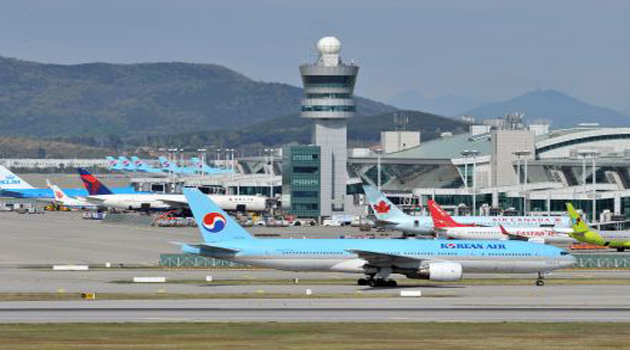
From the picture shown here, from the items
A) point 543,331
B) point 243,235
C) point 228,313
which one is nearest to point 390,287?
point 243,235

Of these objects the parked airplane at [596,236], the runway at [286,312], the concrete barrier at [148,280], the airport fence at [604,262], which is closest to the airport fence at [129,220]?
the parked airplane at [596,236]

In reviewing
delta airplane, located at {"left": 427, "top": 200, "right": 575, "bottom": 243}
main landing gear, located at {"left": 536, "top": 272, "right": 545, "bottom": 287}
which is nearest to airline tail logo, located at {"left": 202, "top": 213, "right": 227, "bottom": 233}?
main landing gear, located at {"left": 536, "top": 272, "right": 545, "bottom": 287}

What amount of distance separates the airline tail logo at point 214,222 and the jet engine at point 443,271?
548 inches

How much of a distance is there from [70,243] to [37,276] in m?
45.3

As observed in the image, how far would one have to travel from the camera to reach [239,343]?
174ft

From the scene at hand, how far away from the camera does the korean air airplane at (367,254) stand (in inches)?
3228

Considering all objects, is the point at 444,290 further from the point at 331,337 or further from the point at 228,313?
the point at 331,337

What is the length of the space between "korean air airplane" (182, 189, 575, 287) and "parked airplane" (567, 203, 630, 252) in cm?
3927

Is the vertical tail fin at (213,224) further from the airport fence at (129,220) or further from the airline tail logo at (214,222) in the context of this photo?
the airport fence at (129,220)

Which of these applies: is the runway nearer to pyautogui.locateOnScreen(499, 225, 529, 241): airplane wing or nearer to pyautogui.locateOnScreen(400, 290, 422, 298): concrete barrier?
pyautogui.locateOnScreen(400, 290, 422, 298): concrete barrier

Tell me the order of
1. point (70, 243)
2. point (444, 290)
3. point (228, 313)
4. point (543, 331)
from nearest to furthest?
point (543, 331), point (228, 313), point (444, 290), point (70, 243)

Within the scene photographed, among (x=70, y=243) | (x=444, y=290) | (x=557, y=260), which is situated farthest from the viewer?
(x=70, y=243)

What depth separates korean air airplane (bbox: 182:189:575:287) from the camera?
82000 mm

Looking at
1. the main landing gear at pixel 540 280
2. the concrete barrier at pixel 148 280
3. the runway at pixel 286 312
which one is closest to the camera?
the runway at pixel 286 312
